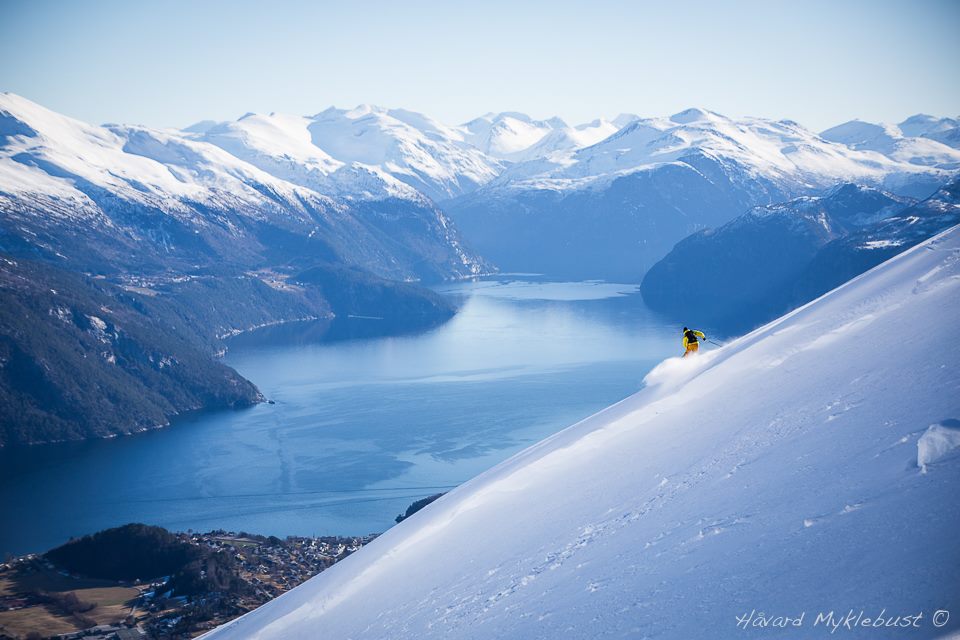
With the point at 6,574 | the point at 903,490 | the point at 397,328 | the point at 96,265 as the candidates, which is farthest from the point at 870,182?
the point at 903,490

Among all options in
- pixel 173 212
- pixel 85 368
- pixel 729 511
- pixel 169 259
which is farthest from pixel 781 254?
pixel 729 511

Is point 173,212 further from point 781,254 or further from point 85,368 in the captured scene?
point 781,254

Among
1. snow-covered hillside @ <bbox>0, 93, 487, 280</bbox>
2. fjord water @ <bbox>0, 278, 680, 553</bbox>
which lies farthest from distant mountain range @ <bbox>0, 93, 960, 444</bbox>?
fjord water @ <bbox>0, 278, 680, 553</bbox>

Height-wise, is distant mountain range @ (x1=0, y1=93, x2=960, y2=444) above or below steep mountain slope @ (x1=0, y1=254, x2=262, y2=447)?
above

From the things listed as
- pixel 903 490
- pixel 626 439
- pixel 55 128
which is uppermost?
pixel 55 128

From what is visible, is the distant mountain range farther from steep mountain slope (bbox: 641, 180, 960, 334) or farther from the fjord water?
steep mountain slope (bbox: 641, 180, 960, 334)

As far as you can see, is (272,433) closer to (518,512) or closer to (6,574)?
(6,574)

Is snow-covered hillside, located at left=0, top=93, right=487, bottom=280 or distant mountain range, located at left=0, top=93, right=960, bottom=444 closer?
distant mountain range, located at left=0, top=93, right=960, bottom=444
